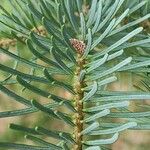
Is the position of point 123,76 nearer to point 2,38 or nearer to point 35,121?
point 2,38

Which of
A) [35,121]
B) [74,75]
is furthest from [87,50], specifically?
[35,121]

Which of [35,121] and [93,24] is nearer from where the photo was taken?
[93,24]

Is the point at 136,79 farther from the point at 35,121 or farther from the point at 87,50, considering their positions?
the point at 35,121

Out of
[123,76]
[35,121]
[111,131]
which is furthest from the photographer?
[35,121]

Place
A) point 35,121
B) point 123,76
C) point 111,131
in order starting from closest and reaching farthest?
point 111,131 < point 123,76 < point 35,121

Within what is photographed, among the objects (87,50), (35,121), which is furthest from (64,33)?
(35,121)

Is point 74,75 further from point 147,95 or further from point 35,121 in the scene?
point 35,121

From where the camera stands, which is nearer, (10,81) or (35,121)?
(10,81)
